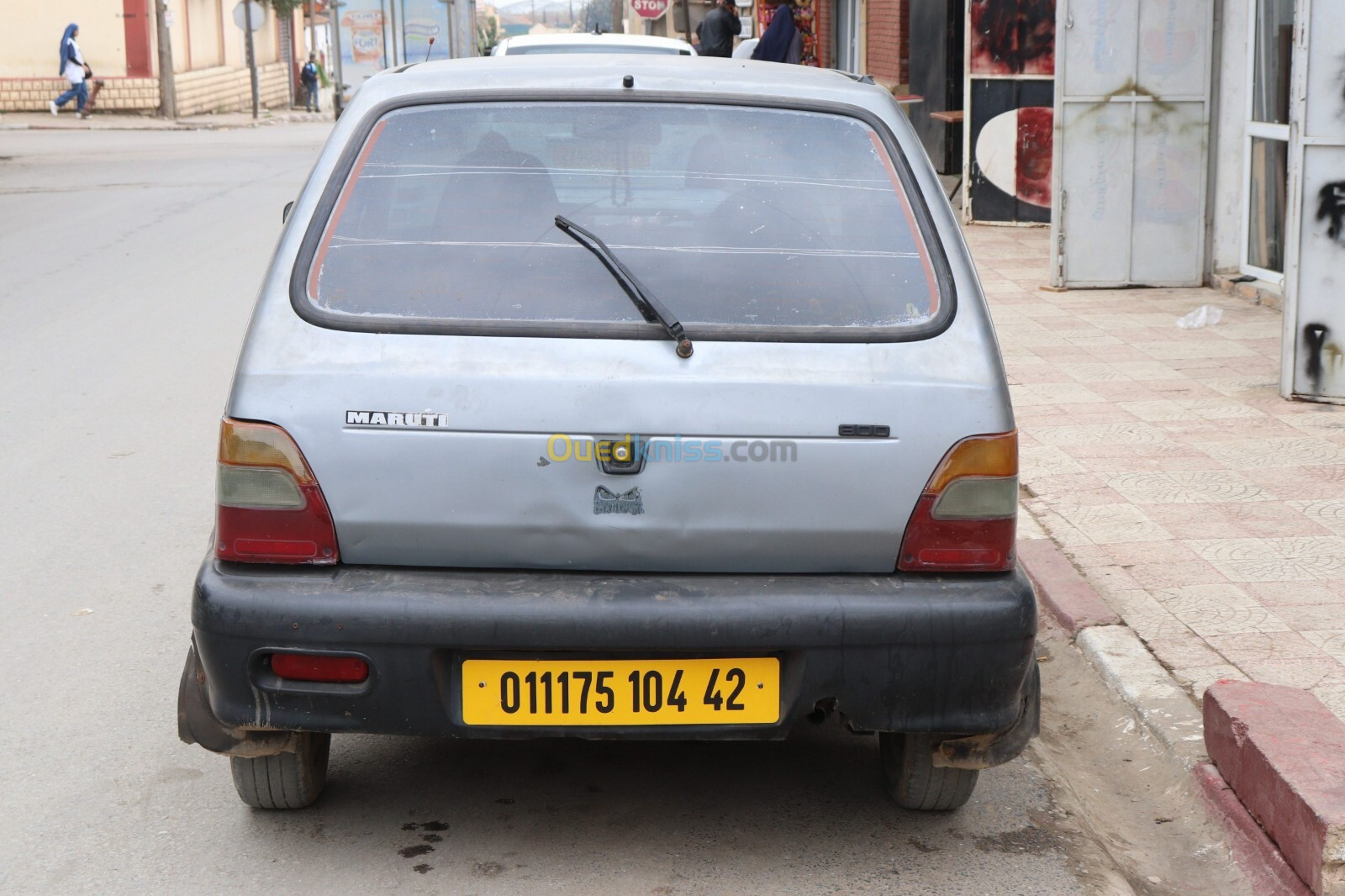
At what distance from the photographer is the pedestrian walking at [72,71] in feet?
108

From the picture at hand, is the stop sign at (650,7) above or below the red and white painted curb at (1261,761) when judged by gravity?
above

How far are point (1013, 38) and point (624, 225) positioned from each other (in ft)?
36.6

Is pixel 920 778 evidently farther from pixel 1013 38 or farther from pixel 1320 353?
pixel 1013 38

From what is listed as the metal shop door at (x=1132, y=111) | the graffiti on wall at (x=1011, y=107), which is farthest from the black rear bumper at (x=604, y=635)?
the graffiti on wall at (x=1011, y=107)

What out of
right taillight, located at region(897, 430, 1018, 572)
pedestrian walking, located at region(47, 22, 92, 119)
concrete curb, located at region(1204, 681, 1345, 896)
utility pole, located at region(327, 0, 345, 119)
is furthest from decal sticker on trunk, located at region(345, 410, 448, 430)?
pedestrian walking, located at region(47, 22, 92, 119)

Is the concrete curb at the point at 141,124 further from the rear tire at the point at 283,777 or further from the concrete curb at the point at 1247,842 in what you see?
the concrete curb at the point at 1247,842

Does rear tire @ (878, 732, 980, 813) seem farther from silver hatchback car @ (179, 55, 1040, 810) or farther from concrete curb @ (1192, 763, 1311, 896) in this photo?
concrete curb @ (1192, 763, 1311, 896)

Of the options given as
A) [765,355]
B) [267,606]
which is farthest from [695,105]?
[267,606]

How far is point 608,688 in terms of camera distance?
9.18ft

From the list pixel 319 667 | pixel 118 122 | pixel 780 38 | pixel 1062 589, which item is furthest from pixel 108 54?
pixel 319 667

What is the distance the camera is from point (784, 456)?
9.27ft

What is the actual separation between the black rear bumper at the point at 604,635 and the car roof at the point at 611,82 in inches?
42.6

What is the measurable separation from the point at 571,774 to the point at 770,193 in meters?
1.41

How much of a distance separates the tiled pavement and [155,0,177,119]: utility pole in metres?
29.7
